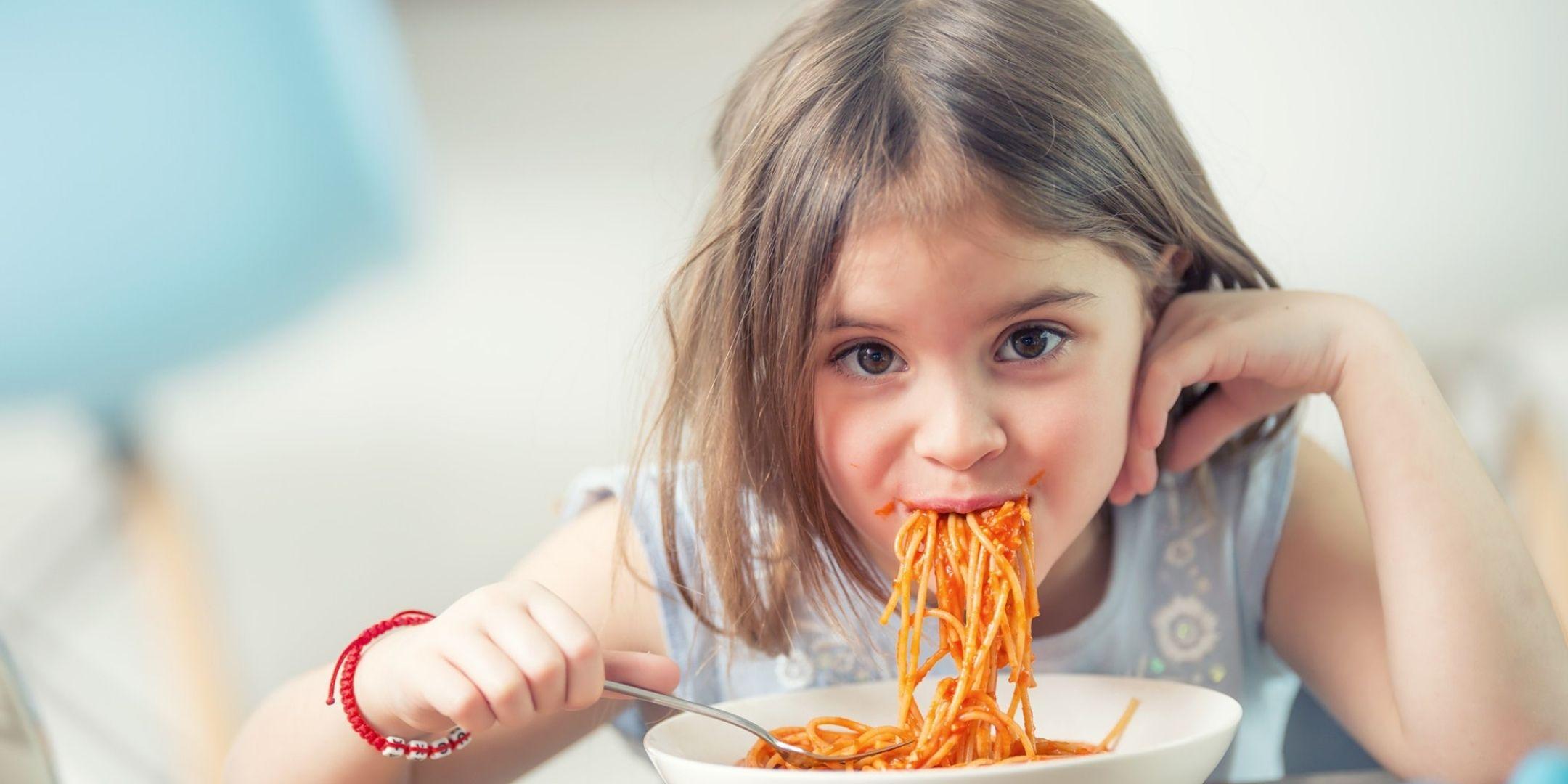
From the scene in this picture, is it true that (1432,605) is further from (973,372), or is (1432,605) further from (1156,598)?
(973,372)

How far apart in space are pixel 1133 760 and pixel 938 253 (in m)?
0.39

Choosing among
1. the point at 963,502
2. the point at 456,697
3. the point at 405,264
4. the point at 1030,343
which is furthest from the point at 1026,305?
the point at 405,264

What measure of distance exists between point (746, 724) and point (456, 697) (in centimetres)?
21

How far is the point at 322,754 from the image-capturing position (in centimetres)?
108

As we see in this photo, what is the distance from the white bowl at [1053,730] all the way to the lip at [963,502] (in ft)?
0.51

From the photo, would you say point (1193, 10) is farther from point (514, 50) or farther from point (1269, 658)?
point (514, 50)

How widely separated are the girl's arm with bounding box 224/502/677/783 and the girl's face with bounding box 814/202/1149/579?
0.76ft

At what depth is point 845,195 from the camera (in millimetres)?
956

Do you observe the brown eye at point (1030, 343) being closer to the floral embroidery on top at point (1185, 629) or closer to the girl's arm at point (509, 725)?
the girl's arm at point (509, 725)

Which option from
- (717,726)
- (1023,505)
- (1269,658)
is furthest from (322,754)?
(1269,658)

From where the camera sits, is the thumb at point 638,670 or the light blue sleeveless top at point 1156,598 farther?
the light blue sleeveless top at point 1156,598

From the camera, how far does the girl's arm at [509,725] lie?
1077mm

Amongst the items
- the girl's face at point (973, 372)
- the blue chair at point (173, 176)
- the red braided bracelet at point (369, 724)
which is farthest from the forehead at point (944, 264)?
the blue chair at point (173, 176)

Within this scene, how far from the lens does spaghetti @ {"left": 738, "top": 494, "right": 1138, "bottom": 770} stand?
37.4 inches
